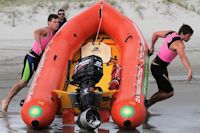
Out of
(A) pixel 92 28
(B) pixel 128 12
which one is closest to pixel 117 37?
(A) pixel 92 28

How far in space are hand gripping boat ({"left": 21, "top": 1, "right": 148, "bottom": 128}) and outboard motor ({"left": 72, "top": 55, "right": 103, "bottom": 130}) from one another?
2cm

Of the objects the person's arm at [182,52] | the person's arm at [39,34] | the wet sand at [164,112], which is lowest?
the wet sand at [164,112]

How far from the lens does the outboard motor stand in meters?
7.79

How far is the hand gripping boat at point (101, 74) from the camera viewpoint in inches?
319

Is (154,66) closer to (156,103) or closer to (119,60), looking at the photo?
(119,60)

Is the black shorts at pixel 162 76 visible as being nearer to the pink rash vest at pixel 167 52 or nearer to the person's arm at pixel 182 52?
the pink rash vest at pixel 167 52

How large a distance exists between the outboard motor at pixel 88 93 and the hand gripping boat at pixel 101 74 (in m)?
0.02

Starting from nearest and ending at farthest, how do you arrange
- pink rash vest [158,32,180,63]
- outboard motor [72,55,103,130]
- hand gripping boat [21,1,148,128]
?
outboard motor [72,55,103,130] → hand gripping boat [21,1,148,128] → pink rash vest [158,32,180,63]

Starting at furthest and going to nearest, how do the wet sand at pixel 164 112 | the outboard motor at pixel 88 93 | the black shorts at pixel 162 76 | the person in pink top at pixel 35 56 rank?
the person in pink top at pixel 35 56 < the black shorts at pixel 162 76 < the wet sand at pixel 164 112 < the outboard motor at pixel 88 93

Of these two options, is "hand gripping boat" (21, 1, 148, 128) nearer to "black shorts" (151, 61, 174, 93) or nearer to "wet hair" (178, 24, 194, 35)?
"black shorts" (151, 61, 174, 93)

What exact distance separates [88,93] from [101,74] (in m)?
0.31

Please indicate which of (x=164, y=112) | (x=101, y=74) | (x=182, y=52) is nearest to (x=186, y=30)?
(x=182, y=52)

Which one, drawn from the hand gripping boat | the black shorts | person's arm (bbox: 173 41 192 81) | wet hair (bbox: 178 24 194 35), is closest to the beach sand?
the hand gripping boat

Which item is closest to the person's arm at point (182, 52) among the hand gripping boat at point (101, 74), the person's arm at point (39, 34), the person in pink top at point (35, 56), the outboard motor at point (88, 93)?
the hand gripping boat at point (101, 74)
